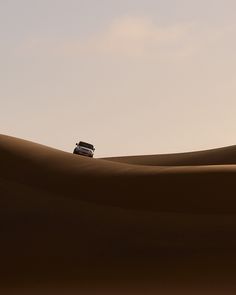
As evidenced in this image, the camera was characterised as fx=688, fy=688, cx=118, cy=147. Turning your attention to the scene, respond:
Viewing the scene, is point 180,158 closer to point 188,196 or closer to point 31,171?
point 31,171

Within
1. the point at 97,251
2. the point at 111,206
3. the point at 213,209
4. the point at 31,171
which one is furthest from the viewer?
the point at 31,171

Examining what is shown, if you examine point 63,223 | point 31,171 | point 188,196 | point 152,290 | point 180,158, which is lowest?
point 152,290

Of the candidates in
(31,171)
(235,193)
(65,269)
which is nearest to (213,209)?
(235,193)

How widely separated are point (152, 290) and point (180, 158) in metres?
35.2

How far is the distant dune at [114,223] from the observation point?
12250 mm

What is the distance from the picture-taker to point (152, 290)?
10.8 metres

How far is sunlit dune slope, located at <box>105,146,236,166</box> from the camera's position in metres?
36.9

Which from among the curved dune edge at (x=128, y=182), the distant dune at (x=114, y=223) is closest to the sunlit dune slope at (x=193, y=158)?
the curved dune edge at (x=128, y=182)

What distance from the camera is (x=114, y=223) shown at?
48.0 feet

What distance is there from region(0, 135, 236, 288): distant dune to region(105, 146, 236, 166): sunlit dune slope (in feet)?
57.8

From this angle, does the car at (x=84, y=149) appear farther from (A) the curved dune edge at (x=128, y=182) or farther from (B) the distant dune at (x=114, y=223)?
(B) the distant dune at (x=114, y=223)

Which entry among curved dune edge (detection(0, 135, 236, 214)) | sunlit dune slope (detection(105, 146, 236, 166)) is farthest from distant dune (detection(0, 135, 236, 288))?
sunlit dune slope (detection(105, 146, 236, 166))

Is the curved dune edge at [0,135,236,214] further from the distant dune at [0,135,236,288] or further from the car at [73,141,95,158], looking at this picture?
the car at [73,141,95,158]

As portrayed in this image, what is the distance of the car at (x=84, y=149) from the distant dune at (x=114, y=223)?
11.9 meters
